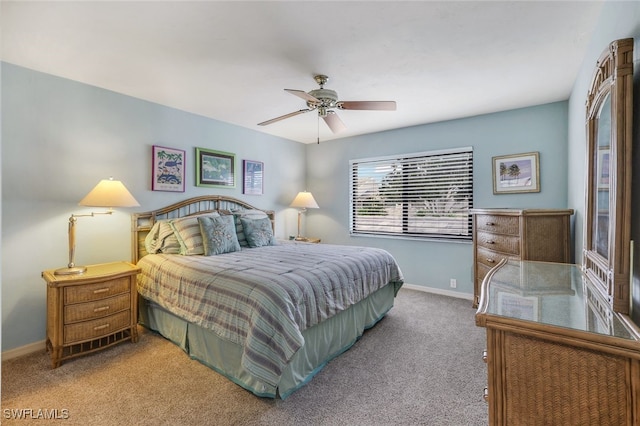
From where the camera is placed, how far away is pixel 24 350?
2.59 meters

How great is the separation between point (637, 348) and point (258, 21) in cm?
241

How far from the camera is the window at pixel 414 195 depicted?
410 cm

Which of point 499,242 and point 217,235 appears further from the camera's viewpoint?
point 217,235

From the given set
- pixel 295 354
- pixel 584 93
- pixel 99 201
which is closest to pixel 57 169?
pixel 99 201

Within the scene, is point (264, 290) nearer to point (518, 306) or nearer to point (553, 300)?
point (518, 306)

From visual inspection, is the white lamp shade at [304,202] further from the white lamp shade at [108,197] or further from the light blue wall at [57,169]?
the white lamp shade at [108,197]

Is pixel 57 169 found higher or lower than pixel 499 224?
higher

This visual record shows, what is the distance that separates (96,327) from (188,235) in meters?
1.11

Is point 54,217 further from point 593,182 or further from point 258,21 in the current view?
point 593,182

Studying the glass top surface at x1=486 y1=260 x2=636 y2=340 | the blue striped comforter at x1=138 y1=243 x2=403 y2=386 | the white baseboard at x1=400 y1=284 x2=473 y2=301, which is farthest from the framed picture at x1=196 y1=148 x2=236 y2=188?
the glass top surface at x1=486 y1=260 x2=636 y2=340

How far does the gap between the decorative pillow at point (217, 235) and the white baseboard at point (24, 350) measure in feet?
5.26

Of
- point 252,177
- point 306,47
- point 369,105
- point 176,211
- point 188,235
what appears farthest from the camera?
point 252,177

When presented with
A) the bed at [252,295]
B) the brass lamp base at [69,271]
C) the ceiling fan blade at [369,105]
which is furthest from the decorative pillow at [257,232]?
the ceiling fan blade at [369,105]
